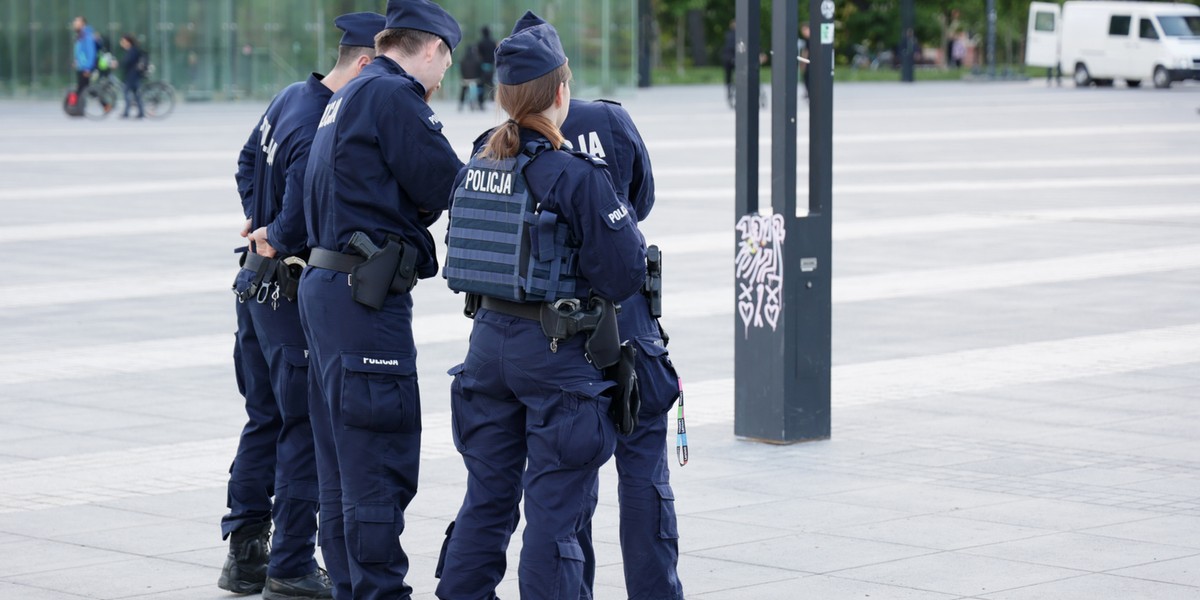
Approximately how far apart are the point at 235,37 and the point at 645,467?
3580cm

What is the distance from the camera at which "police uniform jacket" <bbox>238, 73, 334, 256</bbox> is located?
5.19 m

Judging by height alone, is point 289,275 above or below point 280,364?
above

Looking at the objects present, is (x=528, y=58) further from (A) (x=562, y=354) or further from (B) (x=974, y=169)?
(B) (x=974, y=169)

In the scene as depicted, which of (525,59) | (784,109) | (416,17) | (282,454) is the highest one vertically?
(416,17)

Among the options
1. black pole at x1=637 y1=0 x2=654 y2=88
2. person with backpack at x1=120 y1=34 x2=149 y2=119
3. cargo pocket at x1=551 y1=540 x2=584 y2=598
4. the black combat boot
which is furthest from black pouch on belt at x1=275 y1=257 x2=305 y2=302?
black pole at x1=637 y1=0 x2=654 y2=88

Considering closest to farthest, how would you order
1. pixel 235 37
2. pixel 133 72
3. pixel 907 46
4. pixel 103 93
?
pixel 133 72
pixel 103 93
pixel 235 37
pixel 907 46

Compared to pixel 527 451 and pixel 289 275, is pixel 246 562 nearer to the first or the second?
pixel 289 275

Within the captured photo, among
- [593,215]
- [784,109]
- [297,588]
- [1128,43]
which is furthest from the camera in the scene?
[1128,43]

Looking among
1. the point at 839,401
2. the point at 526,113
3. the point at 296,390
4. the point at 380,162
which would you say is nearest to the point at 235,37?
the point at 839,401

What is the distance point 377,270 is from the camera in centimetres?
478

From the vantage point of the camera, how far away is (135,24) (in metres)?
39.0

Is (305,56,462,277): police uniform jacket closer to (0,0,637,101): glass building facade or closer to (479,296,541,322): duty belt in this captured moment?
(479,296,541,322): duty belt

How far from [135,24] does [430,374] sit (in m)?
31.9

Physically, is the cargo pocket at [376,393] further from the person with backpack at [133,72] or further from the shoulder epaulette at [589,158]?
the person with backpack at [133,72]
